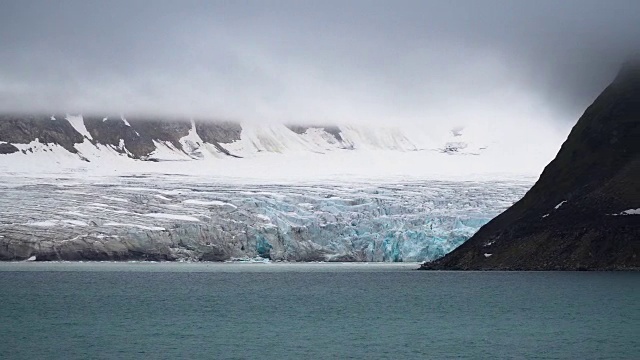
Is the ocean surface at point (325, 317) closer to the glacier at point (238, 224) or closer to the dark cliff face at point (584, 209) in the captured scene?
the dark cliff face at point (584, 209)

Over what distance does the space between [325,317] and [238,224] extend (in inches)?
3228

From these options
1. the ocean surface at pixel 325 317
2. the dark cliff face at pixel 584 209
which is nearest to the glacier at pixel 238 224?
the dark cliff face at pixel 584 209

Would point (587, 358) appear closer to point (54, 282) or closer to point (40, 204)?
point (54, 282)

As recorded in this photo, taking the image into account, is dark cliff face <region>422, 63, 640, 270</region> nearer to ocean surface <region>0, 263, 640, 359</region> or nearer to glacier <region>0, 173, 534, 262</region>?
ocean surface <region>0, 263, 640, 359</region>

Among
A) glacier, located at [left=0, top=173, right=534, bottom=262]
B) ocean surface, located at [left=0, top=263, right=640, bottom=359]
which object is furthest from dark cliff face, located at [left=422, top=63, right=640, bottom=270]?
glacier, located at [left=0, top=173, right=534, bottom=262]

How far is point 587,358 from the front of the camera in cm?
4491

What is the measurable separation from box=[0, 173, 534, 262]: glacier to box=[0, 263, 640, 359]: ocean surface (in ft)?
112

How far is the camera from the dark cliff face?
99.0 metres

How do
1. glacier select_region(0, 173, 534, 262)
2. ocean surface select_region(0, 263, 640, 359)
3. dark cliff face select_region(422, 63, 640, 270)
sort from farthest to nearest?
glacier select_region(0, 173, 534, 262) → dark cliff face select_region(422, 63, 640, 270) → ocean surface select_region(0, 263, 640, 359)

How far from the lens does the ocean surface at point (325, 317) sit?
4819 cm

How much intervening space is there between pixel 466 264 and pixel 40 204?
66.5 metres

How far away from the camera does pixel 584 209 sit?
339ft

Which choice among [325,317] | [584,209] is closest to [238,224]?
[584,209]

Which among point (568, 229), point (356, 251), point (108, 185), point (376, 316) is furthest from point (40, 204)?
point (376, 316)
